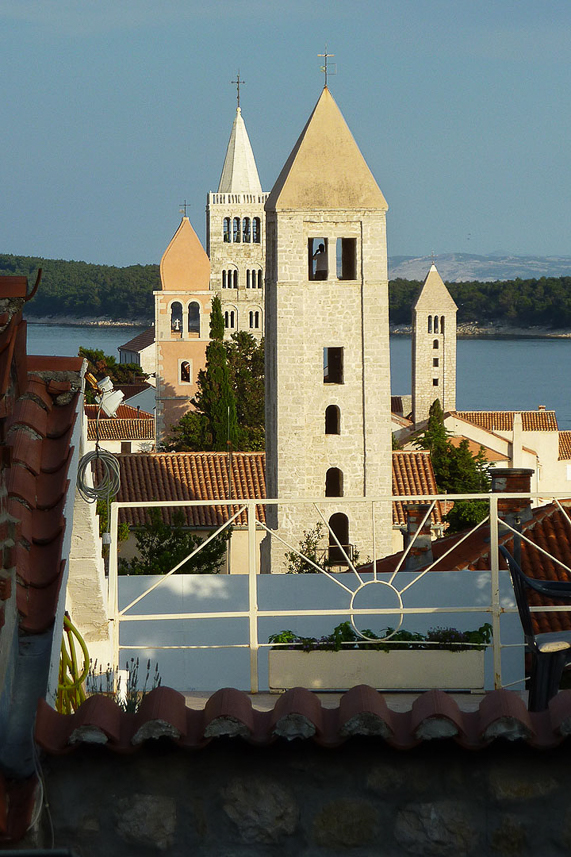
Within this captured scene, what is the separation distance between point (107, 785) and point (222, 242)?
8906cm

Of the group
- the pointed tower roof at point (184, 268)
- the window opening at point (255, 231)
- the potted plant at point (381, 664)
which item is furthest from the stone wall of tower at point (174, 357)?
the potted plant at point (381, 664)

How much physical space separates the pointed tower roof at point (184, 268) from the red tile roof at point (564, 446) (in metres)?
20.9

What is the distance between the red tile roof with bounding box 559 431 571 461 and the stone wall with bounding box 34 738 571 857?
5695 cm

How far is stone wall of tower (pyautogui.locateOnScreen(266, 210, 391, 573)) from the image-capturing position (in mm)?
31953

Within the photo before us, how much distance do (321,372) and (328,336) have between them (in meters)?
1.05

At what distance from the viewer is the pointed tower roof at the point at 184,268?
2502 inches

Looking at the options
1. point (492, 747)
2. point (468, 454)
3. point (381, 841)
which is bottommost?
point (381, 841)

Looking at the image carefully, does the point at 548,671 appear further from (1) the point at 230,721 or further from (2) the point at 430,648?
(2) the point at 430,648

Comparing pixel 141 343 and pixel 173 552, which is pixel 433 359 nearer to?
pixel 141 343

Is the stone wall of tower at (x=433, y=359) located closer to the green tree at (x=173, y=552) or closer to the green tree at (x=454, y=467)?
the green tree at (x=454, y=467)

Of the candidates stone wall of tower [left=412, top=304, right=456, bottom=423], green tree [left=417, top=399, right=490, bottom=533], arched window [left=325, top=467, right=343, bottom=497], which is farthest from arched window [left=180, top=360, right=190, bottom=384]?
arched window [left=325, top=467, right=343, bottom=497]

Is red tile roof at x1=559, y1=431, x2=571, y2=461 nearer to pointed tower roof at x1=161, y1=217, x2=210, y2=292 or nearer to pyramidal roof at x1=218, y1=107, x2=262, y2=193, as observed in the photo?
pointed tower roof at x1=161, y1=217, x2=210, y2=292

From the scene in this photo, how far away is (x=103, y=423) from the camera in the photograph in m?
55.8

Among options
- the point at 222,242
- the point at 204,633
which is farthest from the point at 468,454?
the point at 222,242
